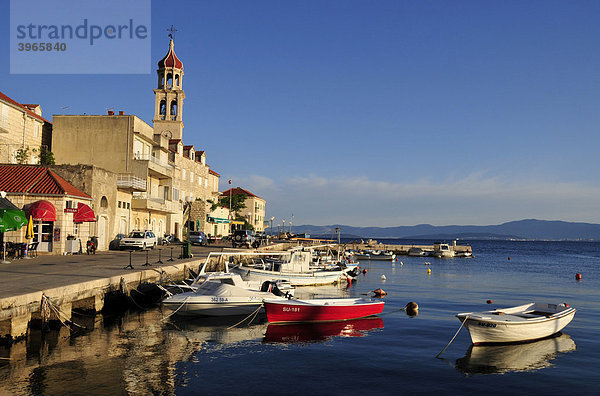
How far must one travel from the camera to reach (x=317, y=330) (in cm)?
2094

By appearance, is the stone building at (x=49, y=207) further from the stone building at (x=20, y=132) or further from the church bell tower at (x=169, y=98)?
the church bell tower at (x=169, y=98)

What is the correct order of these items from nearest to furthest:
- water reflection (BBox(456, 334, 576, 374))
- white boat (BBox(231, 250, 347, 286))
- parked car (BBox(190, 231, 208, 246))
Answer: water reflection (BBox(456, 334, 576, 374)) → white boat (BBox(231, 250, 347, 286)) → parked car (BBox(190, 231, 208, 246))

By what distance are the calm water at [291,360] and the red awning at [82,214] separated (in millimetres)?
12379

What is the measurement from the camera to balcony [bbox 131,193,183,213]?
45.3 m

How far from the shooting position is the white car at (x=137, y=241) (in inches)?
1541

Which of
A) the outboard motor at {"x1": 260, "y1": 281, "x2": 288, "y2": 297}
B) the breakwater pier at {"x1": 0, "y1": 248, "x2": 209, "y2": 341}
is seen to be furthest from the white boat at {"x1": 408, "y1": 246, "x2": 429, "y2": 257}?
the outboard motor at {"x1": 260, "y1": 281, "x2": 288, "y2": 297}

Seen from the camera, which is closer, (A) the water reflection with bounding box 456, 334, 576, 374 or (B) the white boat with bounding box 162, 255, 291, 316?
(A) the water reflection with bounding box 456, 334, 576, 374

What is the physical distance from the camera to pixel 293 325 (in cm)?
2148

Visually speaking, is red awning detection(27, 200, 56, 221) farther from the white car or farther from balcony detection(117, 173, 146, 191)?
balcony detection(117, 173, 146, 191)

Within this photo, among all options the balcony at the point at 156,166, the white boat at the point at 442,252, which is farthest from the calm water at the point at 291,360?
the white boat at the point at 442,252

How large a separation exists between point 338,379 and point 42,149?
40371 mm

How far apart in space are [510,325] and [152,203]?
121 feet

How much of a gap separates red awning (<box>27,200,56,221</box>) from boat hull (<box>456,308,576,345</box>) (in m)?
25.2

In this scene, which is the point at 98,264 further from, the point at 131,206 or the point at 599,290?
the point at 599,290
